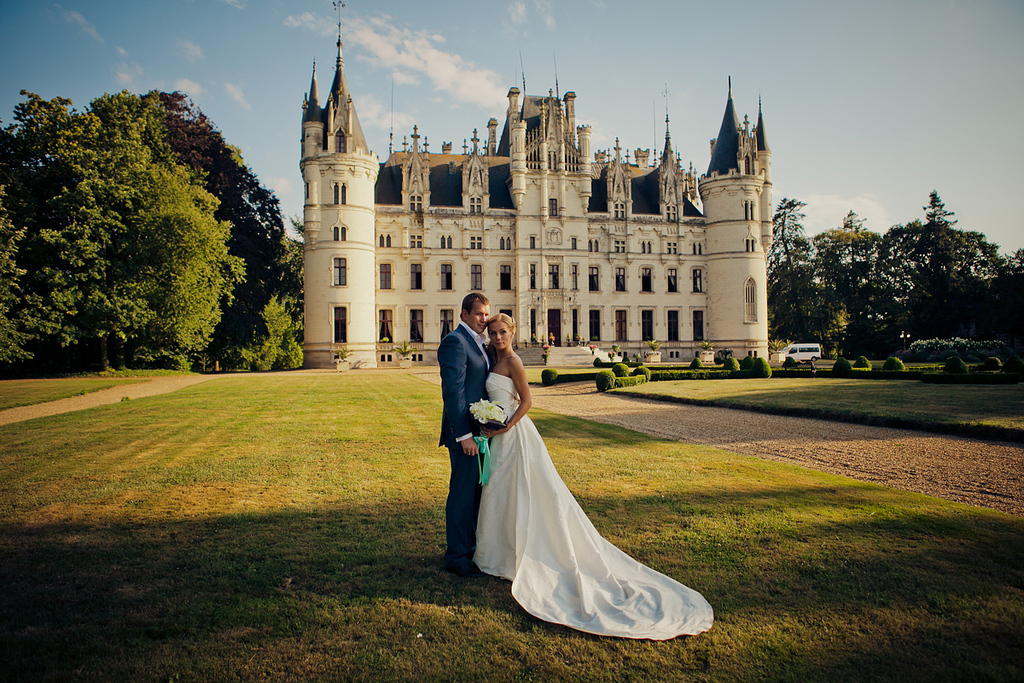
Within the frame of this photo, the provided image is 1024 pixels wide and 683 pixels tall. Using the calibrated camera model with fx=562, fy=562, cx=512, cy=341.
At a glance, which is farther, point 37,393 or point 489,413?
point 37,393

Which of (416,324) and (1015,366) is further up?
(416,324)

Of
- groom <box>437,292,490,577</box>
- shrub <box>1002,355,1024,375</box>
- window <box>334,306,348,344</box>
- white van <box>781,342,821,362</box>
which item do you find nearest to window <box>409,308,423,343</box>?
window <box>334,306,348,344</box>

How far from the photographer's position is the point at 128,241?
90.4 feet

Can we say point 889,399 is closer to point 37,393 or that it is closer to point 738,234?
point 37,393

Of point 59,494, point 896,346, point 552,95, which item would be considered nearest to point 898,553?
point 59,494

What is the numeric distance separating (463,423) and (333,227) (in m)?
38.1

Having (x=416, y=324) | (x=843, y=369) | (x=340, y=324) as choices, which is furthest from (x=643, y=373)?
(x=416, y=324)

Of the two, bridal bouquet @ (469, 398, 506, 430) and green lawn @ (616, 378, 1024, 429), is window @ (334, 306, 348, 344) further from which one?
bridal bouquet @ (469, 398, 506, 430)

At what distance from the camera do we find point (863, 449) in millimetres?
9078

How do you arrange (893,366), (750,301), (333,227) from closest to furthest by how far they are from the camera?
(893,366) < (333,227) < (750,301)

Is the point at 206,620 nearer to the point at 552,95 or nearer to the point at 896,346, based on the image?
the point at 552,95

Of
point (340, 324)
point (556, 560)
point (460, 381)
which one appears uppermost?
point (340, 324)

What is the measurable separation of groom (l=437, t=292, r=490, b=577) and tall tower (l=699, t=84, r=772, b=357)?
1834 inches

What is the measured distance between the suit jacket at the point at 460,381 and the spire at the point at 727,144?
4887 centimetres
